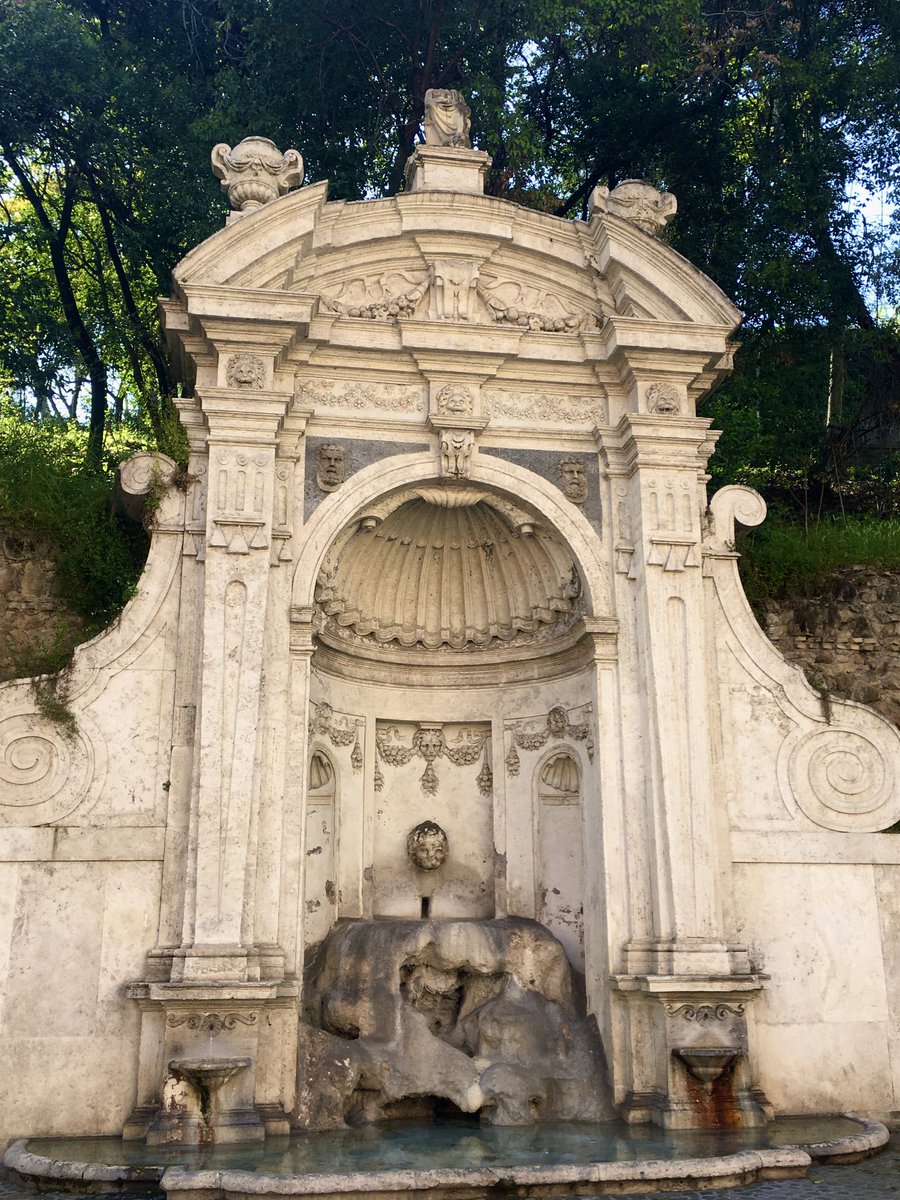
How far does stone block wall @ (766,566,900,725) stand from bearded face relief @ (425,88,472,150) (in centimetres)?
514

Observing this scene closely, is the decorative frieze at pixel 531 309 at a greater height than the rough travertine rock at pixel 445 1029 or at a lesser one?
greater

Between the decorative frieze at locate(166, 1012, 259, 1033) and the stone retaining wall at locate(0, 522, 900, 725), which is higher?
the stone retaining wall at locate(0, 522, 900, 725)

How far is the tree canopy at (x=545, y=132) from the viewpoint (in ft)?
43.4

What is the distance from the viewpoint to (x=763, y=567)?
35.6 feet

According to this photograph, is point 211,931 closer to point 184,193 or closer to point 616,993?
point 616,993

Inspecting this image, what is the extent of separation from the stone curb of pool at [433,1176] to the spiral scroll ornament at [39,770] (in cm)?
224

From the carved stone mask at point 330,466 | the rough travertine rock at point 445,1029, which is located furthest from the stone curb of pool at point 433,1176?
the carved stone mask at point 330,466

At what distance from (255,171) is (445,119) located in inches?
74.4

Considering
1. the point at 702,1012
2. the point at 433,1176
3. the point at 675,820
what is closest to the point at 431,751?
the point at 675,820

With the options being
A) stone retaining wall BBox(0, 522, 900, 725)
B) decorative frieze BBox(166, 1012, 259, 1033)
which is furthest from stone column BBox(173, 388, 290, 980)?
stone retaining wall BBox(0, 522, 900, 725)

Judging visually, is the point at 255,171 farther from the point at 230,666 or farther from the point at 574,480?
the point at 230,666

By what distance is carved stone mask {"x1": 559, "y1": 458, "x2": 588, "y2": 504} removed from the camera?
9484 millimetres

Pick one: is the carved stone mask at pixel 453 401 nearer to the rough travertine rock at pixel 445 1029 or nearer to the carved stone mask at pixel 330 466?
the carved stone mask at pixel 330 466

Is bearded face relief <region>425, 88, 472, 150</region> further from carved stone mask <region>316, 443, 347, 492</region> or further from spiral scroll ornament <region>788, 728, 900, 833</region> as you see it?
spiral scroll ornament <region>788, 728, 900, 833</region>
